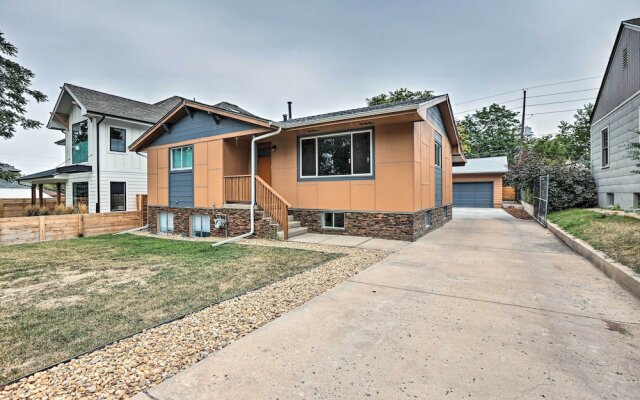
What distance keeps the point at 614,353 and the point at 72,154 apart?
824 inches

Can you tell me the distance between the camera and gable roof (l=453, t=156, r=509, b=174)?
2053 centimetres

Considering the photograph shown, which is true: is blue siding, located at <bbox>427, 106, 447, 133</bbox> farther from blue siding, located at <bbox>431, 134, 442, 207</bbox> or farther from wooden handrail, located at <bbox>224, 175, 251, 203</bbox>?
wooden handrail, located at <bbox>224, 175, 251, 203</bbox>

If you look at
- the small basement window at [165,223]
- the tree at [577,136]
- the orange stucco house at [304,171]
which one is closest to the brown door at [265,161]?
the orange stucco house at [304,171]

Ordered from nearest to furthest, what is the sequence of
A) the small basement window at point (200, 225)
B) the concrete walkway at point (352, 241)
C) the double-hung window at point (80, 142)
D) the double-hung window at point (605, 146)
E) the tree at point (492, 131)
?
1. the concrete walkway at point (352, 241)
2. the small basement window at point (200, 225)
3. the double-hung window at point (605, 146)
4. the double-hung window at point (80, 142)
5. the tree at point (492, 131)

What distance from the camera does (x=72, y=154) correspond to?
16156 mm

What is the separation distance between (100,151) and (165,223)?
591 cm

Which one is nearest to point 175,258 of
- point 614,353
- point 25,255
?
point 25,255

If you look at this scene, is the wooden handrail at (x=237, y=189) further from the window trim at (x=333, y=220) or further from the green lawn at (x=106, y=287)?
the window trim at (x=333, y=220)

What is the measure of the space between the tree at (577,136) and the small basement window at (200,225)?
30903 millimetres

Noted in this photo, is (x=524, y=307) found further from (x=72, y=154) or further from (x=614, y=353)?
(x=72, y=154)

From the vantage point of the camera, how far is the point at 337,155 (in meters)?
9.37

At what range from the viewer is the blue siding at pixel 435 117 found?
390 inches

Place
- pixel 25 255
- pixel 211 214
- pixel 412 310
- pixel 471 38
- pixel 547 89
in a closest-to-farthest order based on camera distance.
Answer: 1. pixel 412 310
2. pixel 25 255
3. pixel 211 214
4. pixel 471 38
5. pixel 547 89

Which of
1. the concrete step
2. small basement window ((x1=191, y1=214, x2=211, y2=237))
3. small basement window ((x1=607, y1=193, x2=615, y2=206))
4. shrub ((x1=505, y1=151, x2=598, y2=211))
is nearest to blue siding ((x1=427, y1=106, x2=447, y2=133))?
the concrete step
